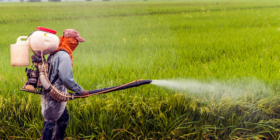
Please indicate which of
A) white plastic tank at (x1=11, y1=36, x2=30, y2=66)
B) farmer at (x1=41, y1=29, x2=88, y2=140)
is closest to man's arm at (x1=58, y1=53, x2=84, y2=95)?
farmer at (x1=41, y1=29, x2=88, y2=140)

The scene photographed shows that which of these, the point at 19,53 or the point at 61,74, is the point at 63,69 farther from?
the point at 19,53

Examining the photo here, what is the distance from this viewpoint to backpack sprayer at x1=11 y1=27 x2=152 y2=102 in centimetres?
91

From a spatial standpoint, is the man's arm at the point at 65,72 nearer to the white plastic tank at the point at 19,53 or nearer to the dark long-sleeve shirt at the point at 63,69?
the dark long-sleeve shirt at the point at 63,69

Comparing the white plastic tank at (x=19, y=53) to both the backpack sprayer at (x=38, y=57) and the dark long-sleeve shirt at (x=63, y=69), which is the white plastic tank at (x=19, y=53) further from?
the dark long-sleeve shirt at (x=63, y=69)

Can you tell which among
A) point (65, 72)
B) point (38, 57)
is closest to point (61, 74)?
point (65, 72)

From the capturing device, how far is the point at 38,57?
3.19 ft

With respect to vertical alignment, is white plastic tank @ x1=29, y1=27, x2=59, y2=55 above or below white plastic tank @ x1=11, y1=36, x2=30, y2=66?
above

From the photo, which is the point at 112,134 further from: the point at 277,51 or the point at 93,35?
the point at 93,35

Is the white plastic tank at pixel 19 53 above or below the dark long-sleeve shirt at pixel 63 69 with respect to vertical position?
above

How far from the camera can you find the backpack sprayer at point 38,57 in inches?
35.9

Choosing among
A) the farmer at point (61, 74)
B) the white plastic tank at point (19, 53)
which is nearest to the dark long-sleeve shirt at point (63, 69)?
the farmer at point (61, 74)

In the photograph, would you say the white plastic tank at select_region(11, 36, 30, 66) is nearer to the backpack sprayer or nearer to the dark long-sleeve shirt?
the backpack sprayer

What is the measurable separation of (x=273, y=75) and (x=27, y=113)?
2411 millimetres

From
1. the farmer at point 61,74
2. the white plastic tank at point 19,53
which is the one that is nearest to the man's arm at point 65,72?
the farmer at point 61,74
